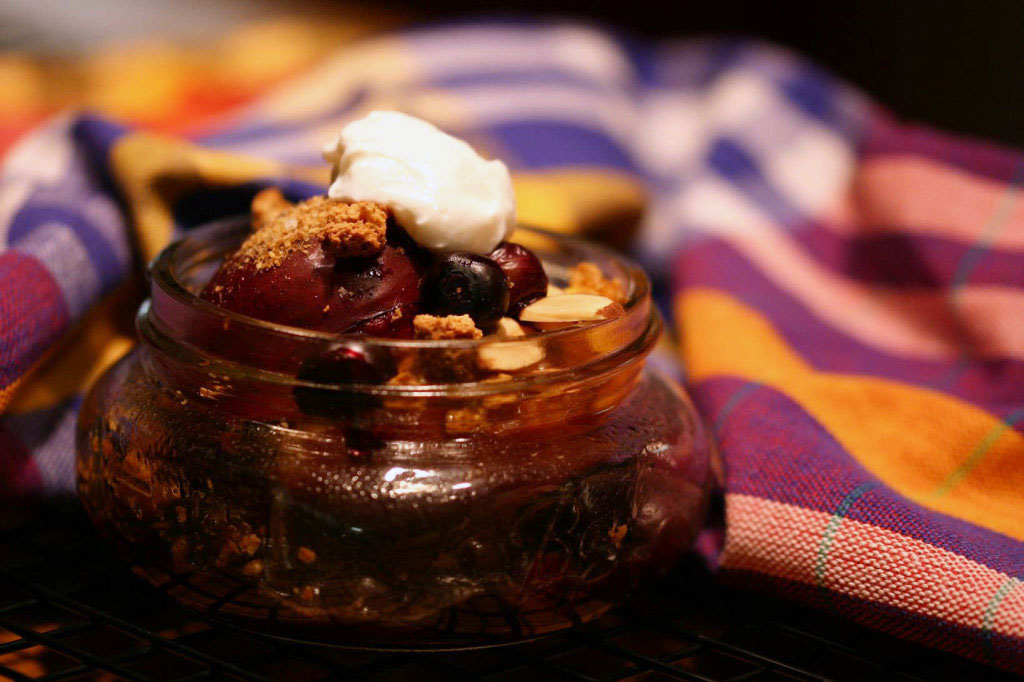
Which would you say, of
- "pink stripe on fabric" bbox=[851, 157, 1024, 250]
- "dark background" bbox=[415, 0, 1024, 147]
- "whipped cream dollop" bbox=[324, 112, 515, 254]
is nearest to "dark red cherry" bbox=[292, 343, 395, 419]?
"whipped cream dollop" bbox=[324, 112, 515, 254]

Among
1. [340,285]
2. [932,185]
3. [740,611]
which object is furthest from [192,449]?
[932,185]

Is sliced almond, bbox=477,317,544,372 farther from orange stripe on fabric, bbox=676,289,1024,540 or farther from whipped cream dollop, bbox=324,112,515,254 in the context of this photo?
orange stripe on fabric, bbox=676,289,1024,540

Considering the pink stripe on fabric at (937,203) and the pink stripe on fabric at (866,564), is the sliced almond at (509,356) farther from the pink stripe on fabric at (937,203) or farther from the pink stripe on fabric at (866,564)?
the pink stripe on fabric at (937,203)

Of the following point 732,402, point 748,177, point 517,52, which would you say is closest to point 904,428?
point 732,402

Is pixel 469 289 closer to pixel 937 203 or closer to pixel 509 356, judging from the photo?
pixel 509 356

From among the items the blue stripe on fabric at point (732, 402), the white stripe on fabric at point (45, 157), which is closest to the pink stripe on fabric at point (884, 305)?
the blue stripe on fabric at point (732, 402)

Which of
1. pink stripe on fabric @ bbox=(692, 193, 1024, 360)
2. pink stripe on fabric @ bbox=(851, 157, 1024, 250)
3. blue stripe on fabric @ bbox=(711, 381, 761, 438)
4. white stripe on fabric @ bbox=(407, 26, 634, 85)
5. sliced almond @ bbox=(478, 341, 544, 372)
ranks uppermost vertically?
sliced almond @ bbox=(478, 341, 544, 372)
